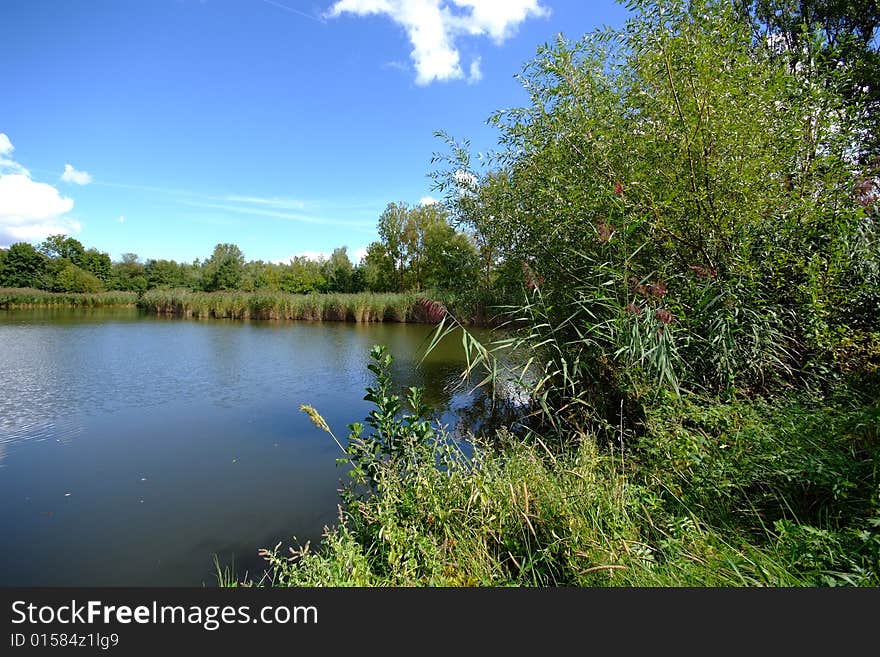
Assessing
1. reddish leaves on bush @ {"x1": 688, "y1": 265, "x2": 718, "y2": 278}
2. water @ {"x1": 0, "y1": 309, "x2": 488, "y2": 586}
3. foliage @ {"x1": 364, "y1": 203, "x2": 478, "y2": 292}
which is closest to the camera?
water @ {"x1": 0, "y1": 309, "x2": 488, "y2": 586}

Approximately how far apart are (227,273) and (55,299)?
1351 cm

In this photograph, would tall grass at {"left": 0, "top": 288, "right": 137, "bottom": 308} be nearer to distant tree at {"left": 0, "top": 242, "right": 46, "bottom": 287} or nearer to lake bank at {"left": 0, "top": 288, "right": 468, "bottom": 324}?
lake bank at {"left": 0, "top": 288, "right": 468, "bottom": 324}

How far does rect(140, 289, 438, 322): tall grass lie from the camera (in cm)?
2495

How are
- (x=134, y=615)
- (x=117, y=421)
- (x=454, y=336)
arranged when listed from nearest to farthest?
(x=134, y=615) < (x=117, y=421) < (x=454, y=336)

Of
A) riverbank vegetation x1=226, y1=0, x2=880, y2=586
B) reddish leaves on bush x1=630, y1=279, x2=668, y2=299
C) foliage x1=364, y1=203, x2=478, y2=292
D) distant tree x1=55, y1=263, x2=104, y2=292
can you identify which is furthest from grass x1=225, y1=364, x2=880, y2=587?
distant tree x1=55, y1=263, x2=104, y2=292

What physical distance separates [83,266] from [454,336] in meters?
60.0

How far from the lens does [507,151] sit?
6051 millimetres

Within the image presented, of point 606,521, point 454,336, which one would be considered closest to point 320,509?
point 606,521

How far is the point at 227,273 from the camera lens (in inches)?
1667

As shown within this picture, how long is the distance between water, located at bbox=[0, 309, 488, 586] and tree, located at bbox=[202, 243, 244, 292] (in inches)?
1252

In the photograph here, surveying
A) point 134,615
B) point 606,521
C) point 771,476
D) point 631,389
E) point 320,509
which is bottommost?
point 320,509

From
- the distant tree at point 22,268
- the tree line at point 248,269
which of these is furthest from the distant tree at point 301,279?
the distant tree at point 22,268

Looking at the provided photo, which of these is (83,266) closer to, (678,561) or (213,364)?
(213,364)

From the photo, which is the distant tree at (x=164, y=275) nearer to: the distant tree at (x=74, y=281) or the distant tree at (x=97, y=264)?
the distant tree at (x=97, y=264)
